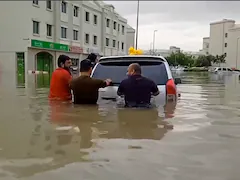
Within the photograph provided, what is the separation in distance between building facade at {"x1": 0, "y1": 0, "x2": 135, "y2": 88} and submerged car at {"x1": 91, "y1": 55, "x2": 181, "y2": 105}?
20574mm

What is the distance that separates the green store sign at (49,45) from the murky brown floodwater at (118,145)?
94.6ft

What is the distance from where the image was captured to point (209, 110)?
25.5 ft

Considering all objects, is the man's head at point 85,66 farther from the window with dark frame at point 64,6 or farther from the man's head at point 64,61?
the window with dark frame at point 64,6

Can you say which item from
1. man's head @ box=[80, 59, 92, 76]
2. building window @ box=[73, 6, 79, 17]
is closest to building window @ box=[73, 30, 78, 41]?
building window @ box=[73, 6, 79, 17]

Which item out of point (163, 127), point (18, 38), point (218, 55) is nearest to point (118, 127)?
point (163, 127)

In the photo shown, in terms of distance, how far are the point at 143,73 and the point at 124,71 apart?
37 cm

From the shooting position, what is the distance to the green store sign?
114ft

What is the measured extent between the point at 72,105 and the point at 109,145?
2700mm

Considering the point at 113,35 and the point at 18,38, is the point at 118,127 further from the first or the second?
the point at 113,35

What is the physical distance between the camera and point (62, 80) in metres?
7.01

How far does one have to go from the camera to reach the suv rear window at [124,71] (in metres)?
6.53

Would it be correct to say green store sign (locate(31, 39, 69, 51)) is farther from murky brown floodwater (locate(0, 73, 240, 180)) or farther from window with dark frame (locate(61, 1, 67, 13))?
murky brown floodwater (locate(0, 73, 240, 180))

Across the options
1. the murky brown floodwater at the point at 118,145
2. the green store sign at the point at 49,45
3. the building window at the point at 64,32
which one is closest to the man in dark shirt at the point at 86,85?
the murky brown floodwater at the point at 118,145

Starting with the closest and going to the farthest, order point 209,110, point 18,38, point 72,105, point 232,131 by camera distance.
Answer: point 232,131 < point 72,105 < point 209,110 < point 18,38
